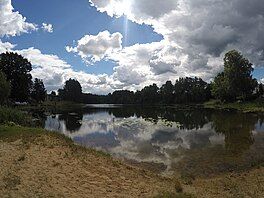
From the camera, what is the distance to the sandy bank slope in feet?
41.0

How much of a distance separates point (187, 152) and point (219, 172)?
673cm

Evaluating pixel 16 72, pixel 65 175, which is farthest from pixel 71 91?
pixel 65 175

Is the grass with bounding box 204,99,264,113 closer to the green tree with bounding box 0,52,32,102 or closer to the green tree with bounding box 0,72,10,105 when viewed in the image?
the green tree with bounding box 0,72,10,105

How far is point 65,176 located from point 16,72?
79.9 meters

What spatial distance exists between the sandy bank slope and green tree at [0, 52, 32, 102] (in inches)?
2769

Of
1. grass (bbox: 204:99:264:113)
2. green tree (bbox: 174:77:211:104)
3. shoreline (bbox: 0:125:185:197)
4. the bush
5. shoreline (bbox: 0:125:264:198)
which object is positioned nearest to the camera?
shoreline (bbox: 0:125:185:197)

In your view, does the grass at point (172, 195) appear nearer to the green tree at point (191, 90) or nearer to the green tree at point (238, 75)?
the green tree at point (238, 75)

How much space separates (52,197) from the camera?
1148 cm

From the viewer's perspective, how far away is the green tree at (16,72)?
287 ft

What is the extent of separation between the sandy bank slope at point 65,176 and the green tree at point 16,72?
231 ft

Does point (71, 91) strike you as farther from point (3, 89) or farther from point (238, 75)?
point (3, 89)

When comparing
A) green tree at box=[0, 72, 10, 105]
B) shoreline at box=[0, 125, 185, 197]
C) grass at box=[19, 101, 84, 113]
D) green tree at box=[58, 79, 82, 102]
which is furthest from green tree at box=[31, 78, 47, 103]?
shoreline at box=[0, 125, 185, 197]

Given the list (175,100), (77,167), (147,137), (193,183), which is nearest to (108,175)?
(77,167)

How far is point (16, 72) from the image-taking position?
88625 mm
